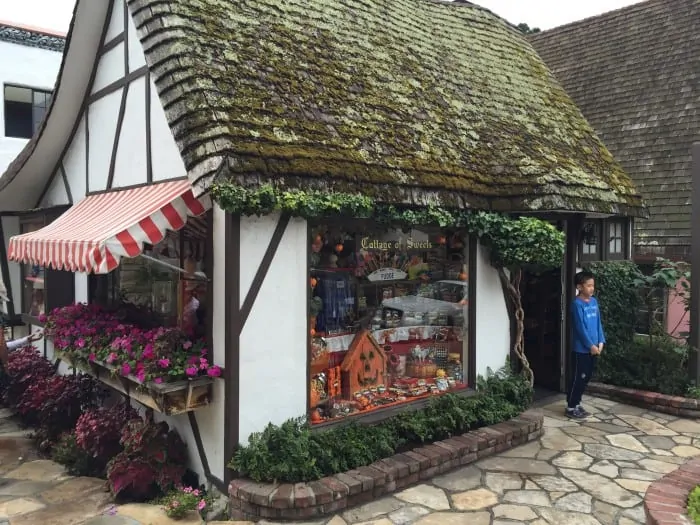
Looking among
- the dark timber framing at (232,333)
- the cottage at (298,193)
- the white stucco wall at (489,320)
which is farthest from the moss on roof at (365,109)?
the white stucco wall at (489,320)

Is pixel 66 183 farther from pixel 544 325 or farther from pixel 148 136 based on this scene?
pixel 544 325

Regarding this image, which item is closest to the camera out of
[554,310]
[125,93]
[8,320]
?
[125,93]

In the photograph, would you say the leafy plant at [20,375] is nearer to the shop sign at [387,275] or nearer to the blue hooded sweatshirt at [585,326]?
the shop sign at [387,275]

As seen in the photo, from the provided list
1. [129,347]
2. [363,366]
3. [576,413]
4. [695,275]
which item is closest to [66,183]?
[129,347]

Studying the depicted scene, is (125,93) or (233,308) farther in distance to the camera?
(125,93)

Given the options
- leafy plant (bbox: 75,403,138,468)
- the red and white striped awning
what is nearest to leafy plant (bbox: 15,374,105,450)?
leafy plant (bbox: 75,403,138,468)

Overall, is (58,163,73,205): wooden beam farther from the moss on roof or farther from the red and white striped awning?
the moss on roof

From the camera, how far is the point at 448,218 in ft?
19.6

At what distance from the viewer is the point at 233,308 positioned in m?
4.61

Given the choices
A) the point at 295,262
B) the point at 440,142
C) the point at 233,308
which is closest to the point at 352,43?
the point at 440,142

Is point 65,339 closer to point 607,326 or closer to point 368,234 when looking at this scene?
point 368,234

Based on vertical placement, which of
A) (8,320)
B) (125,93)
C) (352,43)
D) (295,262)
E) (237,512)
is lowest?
(237,512)

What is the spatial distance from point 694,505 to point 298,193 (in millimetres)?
3884

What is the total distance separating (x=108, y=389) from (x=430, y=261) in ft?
15.1
